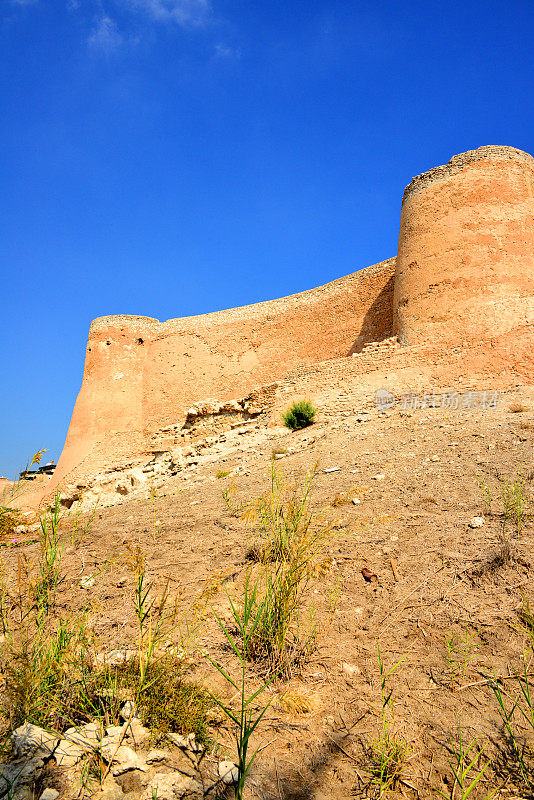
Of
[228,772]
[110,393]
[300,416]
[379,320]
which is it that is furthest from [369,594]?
[110,393]

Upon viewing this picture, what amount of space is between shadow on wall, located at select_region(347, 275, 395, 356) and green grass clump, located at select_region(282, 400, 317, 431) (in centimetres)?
598

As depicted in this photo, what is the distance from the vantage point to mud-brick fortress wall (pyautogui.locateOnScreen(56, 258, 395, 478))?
15.9 metres

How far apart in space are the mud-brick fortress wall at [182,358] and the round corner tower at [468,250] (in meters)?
4.74

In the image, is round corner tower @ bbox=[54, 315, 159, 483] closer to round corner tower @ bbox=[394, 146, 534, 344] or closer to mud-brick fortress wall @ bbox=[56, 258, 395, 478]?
mud-brick fortress wall @ bbox=[56, 258, 395, 478]

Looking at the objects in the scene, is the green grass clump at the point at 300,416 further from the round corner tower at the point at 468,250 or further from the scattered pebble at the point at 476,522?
the scattered pebble at the point at 476,522

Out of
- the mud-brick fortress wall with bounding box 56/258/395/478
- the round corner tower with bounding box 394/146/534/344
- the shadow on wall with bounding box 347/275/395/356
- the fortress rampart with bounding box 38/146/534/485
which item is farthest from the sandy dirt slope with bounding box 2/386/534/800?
the mud-brick fortress wall with bounding box 56/258/395/478

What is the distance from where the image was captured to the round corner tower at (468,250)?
8.71 metres

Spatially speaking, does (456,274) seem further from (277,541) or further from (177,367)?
(177,367)

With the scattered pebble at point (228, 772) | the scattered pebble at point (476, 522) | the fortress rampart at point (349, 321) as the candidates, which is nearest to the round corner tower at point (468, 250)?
the fortress rampart at point (349, 321)

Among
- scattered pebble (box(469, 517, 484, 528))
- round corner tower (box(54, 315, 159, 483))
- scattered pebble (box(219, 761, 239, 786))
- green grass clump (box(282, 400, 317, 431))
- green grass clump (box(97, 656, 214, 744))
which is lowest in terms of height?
scattered pebble (box(219, 761, 239, 786))

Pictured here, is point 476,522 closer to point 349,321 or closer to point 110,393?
point 349,321

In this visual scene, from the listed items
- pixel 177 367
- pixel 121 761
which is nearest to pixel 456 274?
pixel 121 761

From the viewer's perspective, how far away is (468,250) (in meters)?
9.38

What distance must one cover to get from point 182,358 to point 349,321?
7055 millimetres
